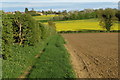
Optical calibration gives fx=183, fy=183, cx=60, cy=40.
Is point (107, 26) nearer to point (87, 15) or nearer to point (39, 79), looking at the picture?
point (87, 15)

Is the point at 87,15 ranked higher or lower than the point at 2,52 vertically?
higher

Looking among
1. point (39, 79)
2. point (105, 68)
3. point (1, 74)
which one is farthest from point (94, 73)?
point (1, 74)

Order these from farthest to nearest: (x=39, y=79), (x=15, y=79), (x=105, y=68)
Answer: (x=105, y=68) < (x=15, y=79) < (x=39, y=79)

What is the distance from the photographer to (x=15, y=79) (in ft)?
29.0

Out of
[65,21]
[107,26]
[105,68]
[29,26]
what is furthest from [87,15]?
[105,68]

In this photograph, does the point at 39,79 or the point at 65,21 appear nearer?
the point at 39,79

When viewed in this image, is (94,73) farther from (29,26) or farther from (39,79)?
(29,26)

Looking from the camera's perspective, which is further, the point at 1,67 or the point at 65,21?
the point at 65,21

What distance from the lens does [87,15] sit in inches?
3669

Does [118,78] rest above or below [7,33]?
below

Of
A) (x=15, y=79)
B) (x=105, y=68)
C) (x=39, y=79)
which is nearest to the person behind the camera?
(x=39, y=79)

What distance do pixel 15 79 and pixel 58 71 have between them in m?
2.20

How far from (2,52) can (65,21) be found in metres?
78.5

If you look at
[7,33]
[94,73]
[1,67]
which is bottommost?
[94,73]
